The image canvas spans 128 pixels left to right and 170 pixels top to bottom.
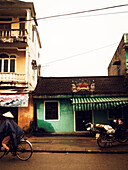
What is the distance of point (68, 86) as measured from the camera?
13.9m

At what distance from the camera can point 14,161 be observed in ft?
19.3

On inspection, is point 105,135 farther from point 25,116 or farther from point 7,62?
point 7,62

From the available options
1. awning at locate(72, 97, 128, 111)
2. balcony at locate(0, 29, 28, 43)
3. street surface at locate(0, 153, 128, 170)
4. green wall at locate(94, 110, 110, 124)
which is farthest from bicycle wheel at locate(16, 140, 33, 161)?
balcony at locate(0, 29, 28, 43)

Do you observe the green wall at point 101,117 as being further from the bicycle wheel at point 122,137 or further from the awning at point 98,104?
the bicycle wheel at point 122,137

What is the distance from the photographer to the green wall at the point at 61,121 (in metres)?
12.4

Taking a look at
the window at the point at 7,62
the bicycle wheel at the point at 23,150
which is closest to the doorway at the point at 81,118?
the bicycle wheel at the point at 23,150

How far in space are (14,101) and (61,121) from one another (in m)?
3.98

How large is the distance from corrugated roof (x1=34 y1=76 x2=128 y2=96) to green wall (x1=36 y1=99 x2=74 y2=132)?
1.13 metres

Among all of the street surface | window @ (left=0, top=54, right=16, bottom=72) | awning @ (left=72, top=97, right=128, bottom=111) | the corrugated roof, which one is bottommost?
the street surface

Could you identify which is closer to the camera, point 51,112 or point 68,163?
point 68,163

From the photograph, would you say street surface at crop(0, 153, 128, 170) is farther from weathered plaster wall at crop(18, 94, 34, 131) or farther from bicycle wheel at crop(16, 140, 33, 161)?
weathered plaster wall at crop(18, 94, 34, 131)

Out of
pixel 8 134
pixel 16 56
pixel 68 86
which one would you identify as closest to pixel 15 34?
pixel 16 56

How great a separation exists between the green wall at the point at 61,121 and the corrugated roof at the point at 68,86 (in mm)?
1130

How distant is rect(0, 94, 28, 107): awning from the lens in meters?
11.6
